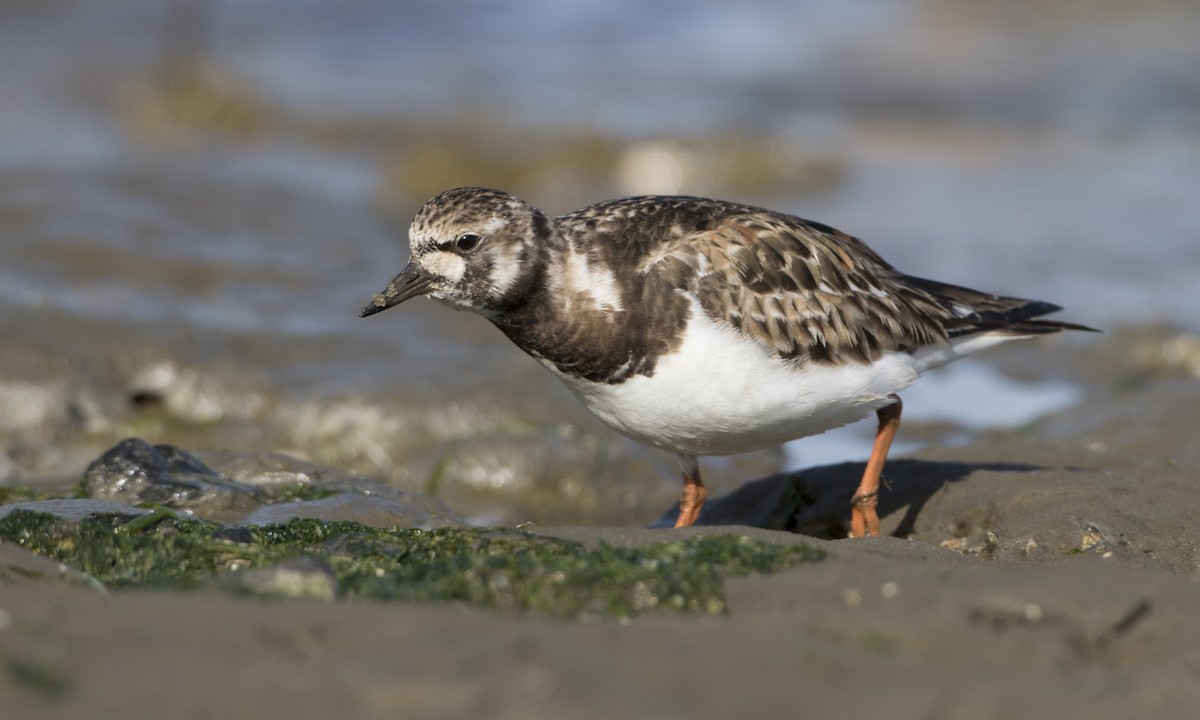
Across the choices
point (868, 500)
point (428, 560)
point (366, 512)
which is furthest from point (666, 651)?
point (868, 500)

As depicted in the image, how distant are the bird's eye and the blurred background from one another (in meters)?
1.82

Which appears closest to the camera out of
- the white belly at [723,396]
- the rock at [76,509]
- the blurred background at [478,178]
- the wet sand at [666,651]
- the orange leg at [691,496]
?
the wet sand at [666,651]

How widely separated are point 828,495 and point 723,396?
1.17 m

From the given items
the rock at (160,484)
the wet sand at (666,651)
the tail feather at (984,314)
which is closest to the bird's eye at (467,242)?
the rock at (160,484)

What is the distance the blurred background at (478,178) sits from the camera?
670 centimetres

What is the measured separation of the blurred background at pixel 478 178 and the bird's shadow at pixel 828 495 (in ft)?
2.43

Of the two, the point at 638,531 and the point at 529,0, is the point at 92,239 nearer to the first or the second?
the point at 638,531

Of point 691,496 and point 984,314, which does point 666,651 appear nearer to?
point 691,496

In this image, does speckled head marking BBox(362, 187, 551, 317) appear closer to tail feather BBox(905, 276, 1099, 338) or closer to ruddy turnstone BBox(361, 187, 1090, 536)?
ruddy turnstone BBox(361, 187, 1090, 536)

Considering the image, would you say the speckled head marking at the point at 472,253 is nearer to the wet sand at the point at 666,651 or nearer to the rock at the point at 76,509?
the rock at the point at 76,509

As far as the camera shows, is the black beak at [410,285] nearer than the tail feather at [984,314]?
Yes

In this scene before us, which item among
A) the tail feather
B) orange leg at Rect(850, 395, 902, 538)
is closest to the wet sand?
orange leg at Rect(850, 395, 902, 538)

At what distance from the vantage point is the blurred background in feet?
22.0

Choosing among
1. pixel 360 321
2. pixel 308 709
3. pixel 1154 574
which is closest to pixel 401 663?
pixel 308 709
